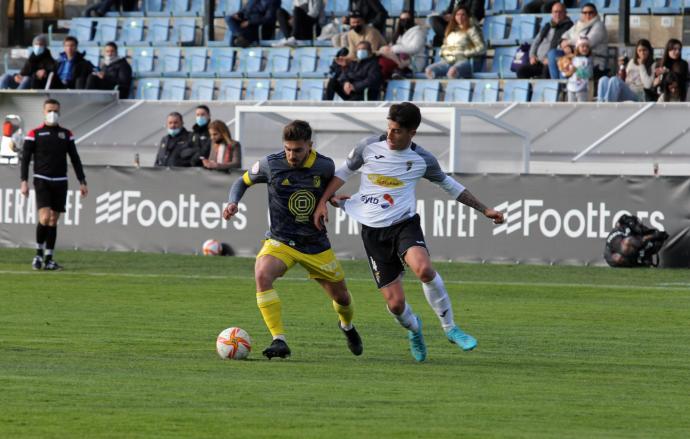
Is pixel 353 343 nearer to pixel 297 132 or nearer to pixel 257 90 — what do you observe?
pixel 297 132

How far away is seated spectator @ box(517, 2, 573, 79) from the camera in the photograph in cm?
2669

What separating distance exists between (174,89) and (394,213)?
20479 millimetres

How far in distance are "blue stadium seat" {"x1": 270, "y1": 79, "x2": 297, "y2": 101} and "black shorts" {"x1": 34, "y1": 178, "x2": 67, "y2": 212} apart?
941cm

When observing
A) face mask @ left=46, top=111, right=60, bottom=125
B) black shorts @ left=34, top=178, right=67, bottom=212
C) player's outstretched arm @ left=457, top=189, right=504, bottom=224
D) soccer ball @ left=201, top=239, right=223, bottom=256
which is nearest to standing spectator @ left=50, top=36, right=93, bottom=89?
soccer ball @ left=201, top=239, right=223, bottom=256

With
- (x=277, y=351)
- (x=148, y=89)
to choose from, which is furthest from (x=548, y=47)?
(x=277, y=351)

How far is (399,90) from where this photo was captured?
2838cm

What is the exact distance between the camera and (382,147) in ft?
37.7

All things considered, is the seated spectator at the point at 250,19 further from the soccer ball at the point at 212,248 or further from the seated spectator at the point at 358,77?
the soccer ball at the point at 212,248

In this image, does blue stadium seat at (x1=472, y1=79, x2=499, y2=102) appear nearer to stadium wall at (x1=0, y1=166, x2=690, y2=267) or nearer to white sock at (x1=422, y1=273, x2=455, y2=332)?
stadium wall at (x1=0, y1=166, x2=690, y2=267)

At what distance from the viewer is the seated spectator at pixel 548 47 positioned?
26688mm

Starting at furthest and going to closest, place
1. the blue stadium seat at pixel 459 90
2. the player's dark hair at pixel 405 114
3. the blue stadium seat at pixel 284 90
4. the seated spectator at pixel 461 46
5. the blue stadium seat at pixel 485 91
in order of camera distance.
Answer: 1. the blue stadium seat at pixel 284 90
2. the blue stadium seat at pixel 459 90
3. the seated spectator at pixel 461 46
4. the blue stadium seat at pixel 485 91
5. the player's dark hair at pixel 405 114

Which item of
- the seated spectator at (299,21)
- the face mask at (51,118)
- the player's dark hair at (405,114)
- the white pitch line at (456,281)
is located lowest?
the white pitch line at (456,281)

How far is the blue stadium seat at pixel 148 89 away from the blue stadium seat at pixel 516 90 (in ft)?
25.5

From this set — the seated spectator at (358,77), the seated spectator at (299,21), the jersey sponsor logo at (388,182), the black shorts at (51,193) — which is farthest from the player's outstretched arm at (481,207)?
the seated spectator at (299,21)
